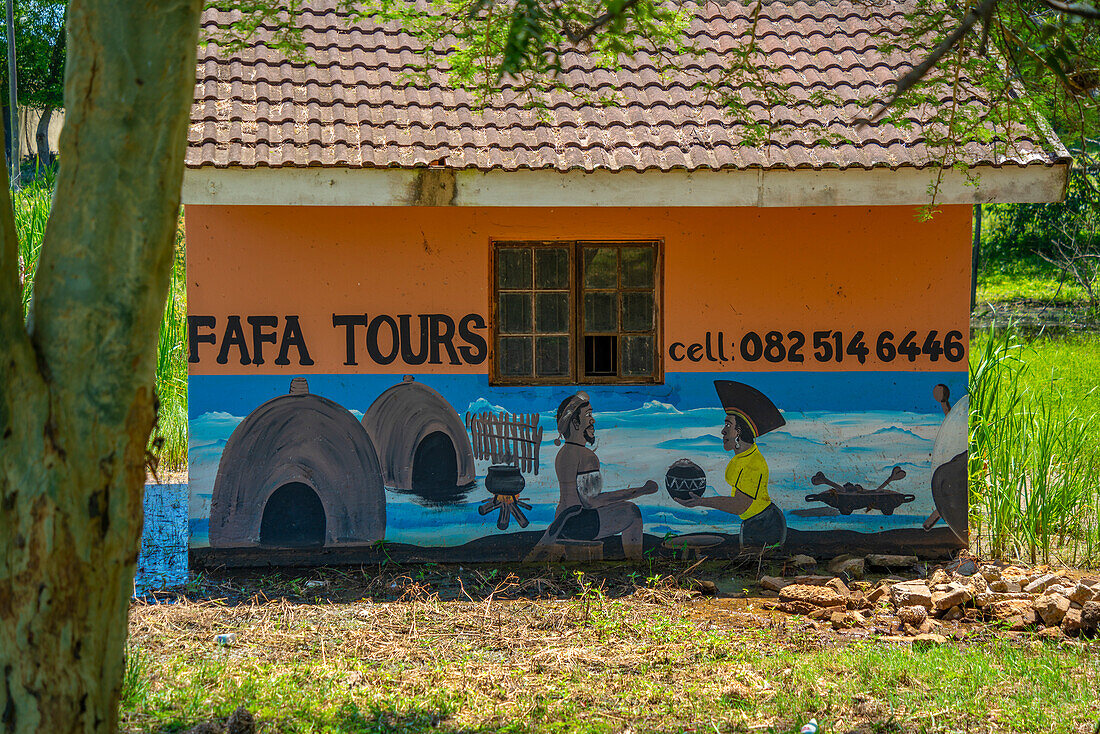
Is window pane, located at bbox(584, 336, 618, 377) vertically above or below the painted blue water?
above

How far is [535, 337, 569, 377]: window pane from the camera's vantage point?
701cm

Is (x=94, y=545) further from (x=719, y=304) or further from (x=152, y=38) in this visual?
(x=719, y=304)

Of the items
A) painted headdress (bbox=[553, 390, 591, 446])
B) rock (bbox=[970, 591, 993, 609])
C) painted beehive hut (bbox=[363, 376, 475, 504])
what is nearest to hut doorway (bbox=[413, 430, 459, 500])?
painted beehive hut (bbox=[363, 376, 475, 504])

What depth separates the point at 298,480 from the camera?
6.82m

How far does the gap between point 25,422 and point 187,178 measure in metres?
3.45

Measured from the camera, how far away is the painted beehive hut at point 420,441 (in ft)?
22.4

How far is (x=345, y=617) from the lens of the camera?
5770 millimetres

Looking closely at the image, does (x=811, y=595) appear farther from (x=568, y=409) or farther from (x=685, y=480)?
(x=568, y=409)

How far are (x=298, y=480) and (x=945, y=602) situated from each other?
162 inches

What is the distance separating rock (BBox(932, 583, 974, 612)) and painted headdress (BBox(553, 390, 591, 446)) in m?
2.49

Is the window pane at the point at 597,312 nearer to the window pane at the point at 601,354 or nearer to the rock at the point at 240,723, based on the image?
the window pane at the point at 601,354

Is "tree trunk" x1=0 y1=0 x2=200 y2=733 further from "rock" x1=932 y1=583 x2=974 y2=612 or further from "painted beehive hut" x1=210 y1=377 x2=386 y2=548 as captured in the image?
"rock" x1=932 y1=583 x2=974 y2=612

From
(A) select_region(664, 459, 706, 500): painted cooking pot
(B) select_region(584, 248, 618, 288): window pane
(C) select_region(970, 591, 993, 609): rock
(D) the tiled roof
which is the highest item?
(D) the tiled roof

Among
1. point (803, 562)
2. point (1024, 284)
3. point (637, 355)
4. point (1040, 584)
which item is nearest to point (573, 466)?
point (637, 355)
